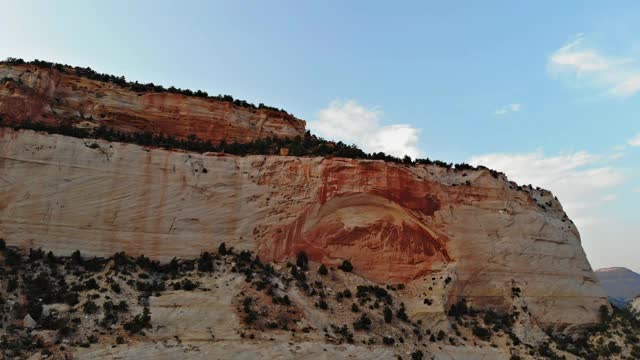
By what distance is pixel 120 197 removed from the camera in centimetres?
2717

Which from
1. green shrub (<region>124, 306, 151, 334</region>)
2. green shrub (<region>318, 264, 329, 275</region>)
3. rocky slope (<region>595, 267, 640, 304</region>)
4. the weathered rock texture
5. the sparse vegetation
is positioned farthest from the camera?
rocky slope (<region>595, 267, 640, 304</region>)

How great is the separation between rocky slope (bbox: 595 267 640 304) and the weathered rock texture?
14174 cm

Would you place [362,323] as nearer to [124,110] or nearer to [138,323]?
[138,323]

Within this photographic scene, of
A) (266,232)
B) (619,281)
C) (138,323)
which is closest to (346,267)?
(266,232)

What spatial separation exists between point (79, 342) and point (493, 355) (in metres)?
18.8

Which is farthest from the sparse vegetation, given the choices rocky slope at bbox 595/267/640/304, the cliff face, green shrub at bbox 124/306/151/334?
rocky slope at bbox 595/267/640/304

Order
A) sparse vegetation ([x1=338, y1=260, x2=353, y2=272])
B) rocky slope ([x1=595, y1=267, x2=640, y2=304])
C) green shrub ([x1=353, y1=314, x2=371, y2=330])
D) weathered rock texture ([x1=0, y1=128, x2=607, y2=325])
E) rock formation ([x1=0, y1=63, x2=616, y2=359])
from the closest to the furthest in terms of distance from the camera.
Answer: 1. rock formation ([x1=0, y1=63, x2=616, y2=359])
2. green shrub ([x1=353, y1=314, x2=371, y2=330])
3. weathered rock texture ([x1=0, y1=128, x2=607, y2=325])
4. sparse vegetation ([x1=338, y1=260, x2=353, y2=272])
5. rocky slope ([x1=595, y1=267, x2=640, y2=304])

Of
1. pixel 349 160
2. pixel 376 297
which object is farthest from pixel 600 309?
pixel 349 160

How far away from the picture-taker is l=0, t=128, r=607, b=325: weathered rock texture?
2627 centimetres

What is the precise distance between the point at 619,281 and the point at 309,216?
169014 mm

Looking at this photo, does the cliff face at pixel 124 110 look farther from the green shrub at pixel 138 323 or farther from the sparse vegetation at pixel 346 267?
the green shrub at pixel 138 323

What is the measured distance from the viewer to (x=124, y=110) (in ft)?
110

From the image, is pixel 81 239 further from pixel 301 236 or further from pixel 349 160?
pixel 349 160

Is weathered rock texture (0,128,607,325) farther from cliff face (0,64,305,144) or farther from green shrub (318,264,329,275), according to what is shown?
cliff face (0,64,305,144)
